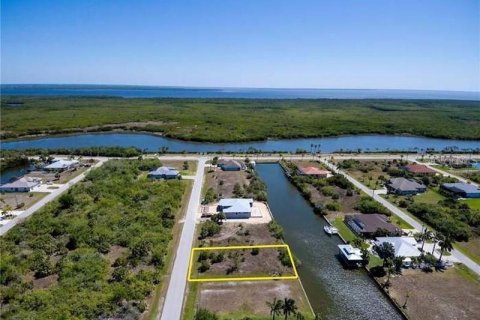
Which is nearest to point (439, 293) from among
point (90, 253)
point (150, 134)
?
point (90, 253)

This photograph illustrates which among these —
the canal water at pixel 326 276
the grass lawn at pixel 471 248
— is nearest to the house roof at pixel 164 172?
the canal water at pixel 326 276

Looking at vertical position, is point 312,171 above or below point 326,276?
above

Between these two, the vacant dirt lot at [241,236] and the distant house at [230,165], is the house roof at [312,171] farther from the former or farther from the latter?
the vacant dirt lot at [241,236]

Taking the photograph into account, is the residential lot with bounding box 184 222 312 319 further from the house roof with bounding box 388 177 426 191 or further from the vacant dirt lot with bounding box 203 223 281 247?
the house roof with bounding box 388 177 426 191

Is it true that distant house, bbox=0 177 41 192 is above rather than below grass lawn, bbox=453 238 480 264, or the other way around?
above

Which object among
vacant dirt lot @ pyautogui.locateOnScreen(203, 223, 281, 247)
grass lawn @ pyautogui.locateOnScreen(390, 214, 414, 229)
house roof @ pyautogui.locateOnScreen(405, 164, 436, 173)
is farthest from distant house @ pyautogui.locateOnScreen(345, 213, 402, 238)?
house roof @ pyautogui.locateOnScreen(405, 164, 436, 173)

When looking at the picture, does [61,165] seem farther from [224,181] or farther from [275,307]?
[275,307]

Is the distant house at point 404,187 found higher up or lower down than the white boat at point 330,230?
higher up
